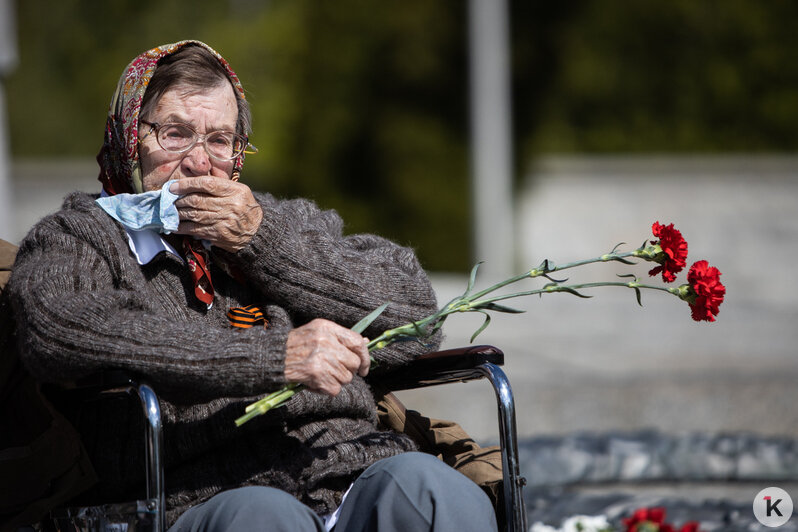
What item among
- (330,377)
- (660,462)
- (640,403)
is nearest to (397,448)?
(330,377)

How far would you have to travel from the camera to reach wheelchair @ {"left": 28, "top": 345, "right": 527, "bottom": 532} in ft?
6.28

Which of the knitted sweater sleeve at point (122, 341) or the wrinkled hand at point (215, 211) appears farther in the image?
the wrinkled hand at point (215, 211)

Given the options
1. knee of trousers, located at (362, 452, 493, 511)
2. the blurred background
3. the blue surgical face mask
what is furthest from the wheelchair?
the blurred background

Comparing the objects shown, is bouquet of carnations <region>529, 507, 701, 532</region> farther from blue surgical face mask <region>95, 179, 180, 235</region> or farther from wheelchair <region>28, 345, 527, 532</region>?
blue surgical face mask <region>95, 179, 180, 235</region>

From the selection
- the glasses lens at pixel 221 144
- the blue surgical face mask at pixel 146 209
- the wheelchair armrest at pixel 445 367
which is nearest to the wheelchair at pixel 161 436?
the wheelchair armrest at pixel 445 367

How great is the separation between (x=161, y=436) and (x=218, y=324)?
0.41m

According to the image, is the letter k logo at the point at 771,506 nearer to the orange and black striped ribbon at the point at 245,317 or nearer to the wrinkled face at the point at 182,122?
the orange and black striped ribbon at the point at 245,317

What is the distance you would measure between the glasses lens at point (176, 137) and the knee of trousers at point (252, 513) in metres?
0.83

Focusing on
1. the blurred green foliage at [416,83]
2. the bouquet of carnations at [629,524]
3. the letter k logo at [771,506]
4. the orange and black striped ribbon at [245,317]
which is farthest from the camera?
the blurred green foliage at [416,83]

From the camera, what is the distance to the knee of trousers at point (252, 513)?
1.87 meters

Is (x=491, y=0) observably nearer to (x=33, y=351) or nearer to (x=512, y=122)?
(x=512, y=122)

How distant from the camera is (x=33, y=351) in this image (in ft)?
6.54

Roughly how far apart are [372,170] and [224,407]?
8.89 m

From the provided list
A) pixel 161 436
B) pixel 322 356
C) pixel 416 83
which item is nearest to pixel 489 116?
pixel 416 83
